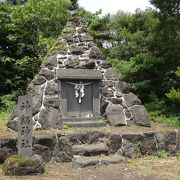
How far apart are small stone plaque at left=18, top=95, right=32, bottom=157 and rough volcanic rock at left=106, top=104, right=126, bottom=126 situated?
2.68 m

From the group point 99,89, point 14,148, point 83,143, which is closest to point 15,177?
point 14,148

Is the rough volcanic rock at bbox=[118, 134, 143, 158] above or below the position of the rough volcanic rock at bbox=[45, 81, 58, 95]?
below

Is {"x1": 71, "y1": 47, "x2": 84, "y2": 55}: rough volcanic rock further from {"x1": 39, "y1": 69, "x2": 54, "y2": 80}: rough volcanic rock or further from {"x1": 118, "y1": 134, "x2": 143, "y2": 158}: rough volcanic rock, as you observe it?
{"x1": 118, "y1": 134, "x2": 143, "y2": 158}: rough volcanic rock

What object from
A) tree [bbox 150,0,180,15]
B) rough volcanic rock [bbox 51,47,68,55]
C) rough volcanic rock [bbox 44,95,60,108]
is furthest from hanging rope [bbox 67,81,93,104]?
tree [bbox 150,0,180,15]

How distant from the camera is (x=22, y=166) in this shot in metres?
4.00

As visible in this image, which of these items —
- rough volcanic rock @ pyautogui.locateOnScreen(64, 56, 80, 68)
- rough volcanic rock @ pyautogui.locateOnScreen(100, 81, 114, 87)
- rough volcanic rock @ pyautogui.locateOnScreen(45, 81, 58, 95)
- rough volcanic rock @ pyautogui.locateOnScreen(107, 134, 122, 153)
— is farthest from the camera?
rough volcanic rock @ pyautogui.locateOnScreen(100, 81, 114, 87)

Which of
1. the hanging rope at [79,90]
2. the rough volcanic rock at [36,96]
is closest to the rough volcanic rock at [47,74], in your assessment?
the rough volcanic rock at [36,96]

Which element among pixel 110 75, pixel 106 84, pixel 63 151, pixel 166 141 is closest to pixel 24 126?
pixel 63 151

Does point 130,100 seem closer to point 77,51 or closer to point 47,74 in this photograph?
point 77,51

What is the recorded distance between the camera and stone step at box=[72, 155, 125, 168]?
14.8 ft

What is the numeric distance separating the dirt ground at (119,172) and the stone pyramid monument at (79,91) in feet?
4.71

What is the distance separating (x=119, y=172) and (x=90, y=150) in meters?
1.00

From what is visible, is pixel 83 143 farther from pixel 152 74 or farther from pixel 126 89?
pixel 152 74

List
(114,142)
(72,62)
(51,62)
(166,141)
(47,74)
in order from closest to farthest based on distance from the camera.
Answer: (114,142) → (166,141) → (47,74) → (51,62) → (72,62)
